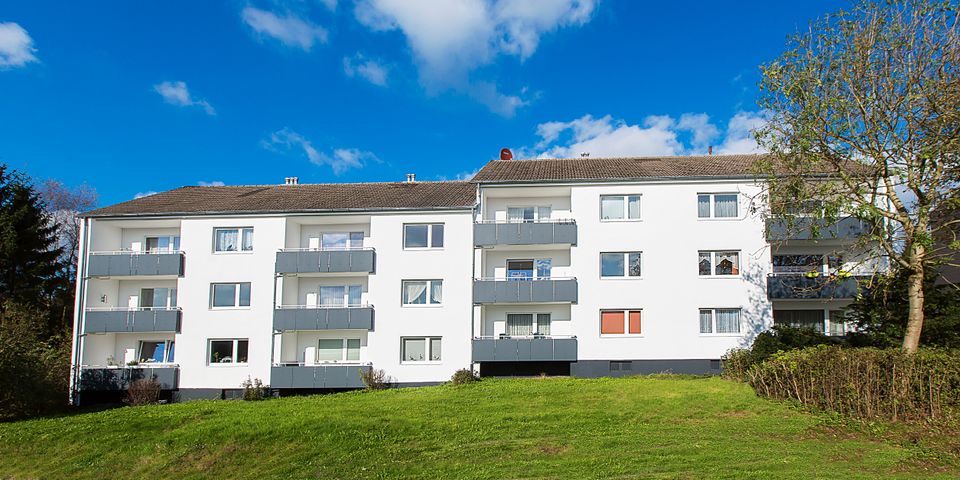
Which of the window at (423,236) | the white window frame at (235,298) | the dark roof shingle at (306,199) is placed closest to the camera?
the window at (423,236)

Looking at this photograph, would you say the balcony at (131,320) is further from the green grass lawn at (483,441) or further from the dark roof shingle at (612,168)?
the dark roof shingle at (612,168)

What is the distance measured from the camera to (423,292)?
1212 inches

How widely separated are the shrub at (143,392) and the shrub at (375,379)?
27.0 feet

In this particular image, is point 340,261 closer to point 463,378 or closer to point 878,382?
point 463,378

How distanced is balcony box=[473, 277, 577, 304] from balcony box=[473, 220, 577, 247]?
154 centimetres

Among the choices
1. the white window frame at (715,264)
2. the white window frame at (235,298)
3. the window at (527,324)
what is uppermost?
the white window frame at (715,264)

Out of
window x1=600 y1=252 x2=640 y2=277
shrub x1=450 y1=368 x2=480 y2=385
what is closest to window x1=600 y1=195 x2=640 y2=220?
window x1=600 y1=252 x2=640 y2=277

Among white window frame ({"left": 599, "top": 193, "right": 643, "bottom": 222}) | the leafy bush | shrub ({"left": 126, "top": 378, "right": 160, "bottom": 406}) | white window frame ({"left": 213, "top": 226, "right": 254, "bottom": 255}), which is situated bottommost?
shrub ({"left": 126, "top": 378, "right": 160, "bottom": 406})

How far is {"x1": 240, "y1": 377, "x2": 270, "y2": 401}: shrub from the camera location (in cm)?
2837

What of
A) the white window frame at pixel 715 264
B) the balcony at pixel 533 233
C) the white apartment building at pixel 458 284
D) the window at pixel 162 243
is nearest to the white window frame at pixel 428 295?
the white apartment building at pixel 458 284

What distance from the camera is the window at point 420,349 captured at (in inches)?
1196

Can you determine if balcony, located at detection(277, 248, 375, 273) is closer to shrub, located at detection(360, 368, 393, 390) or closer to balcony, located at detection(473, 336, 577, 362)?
shrub, located at detection(360, 368, 393, 390)

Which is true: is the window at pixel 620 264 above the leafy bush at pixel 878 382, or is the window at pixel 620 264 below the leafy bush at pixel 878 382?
above

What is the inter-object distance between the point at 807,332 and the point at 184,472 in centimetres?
1995
